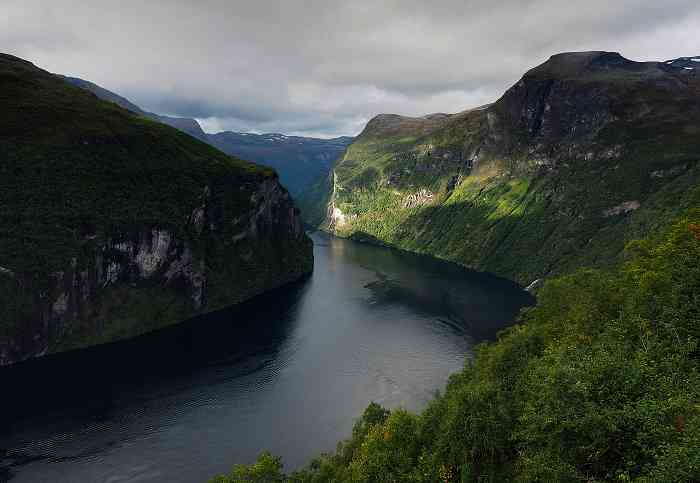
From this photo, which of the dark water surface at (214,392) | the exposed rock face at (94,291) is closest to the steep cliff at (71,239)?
the exposed rock face at (94,291)

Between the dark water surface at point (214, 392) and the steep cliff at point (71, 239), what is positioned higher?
the steep cliff at point (71, 239)

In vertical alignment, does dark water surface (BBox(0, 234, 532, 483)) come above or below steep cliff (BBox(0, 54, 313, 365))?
below

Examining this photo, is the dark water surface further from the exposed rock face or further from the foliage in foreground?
Result: the foliage in foreground

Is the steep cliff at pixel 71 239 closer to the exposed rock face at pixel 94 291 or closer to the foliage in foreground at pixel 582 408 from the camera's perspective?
the exposed rock face at pixel 94 291

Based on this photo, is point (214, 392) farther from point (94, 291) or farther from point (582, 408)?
point (582, 408)

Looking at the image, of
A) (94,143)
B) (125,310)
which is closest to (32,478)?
(125,310)

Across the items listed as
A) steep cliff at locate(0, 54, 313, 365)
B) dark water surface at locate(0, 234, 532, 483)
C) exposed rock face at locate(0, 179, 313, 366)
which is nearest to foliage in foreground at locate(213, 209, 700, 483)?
dark water surface at locate(0, 234, 532, 483)

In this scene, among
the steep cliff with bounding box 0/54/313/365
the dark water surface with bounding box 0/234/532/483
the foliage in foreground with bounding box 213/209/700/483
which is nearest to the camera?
the foliage in foreground with bounding box 213/209/700/483
